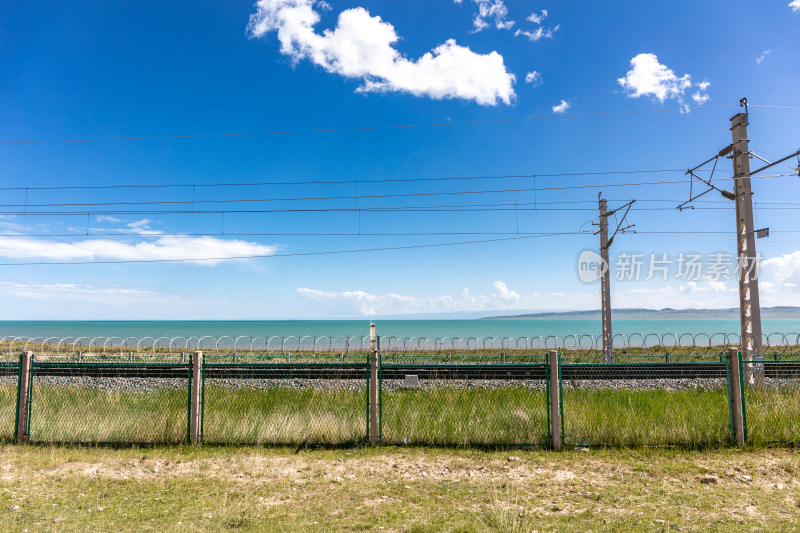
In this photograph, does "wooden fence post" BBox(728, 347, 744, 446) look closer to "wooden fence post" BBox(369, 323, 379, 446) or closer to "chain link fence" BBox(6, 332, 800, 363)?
"wooden fence post" BBox(369, 323, 379, 446)

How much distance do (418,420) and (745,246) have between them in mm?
12304

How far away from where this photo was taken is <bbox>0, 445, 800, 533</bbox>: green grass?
5371mm

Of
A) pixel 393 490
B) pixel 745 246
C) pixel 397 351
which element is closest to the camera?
pixel 393 490

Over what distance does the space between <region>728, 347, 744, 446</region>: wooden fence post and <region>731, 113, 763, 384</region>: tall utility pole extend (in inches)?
262

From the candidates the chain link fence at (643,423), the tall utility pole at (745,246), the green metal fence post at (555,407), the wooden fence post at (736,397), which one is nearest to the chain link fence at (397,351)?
the tall utility pole at (745,246)

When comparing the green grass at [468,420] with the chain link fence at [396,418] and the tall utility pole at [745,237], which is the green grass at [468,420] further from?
the tall utility pole at [745,237]

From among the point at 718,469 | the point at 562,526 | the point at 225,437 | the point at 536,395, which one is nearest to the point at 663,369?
the point at 536,395

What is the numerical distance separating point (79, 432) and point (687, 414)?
11.3 meters

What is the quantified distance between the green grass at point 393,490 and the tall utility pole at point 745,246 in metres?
7.68

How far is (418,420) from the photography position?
8.80 m

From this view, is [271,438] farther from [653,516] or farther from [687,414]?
[687,414]

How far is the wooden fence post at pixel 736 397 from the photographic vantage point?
26.5 feet

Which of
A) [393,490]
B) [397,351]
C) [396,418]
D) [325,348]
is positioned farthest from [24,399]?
[325,348]

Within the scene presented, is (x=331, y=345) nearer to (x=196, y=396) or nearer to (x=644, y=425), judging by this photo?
(x=196, y=396)
